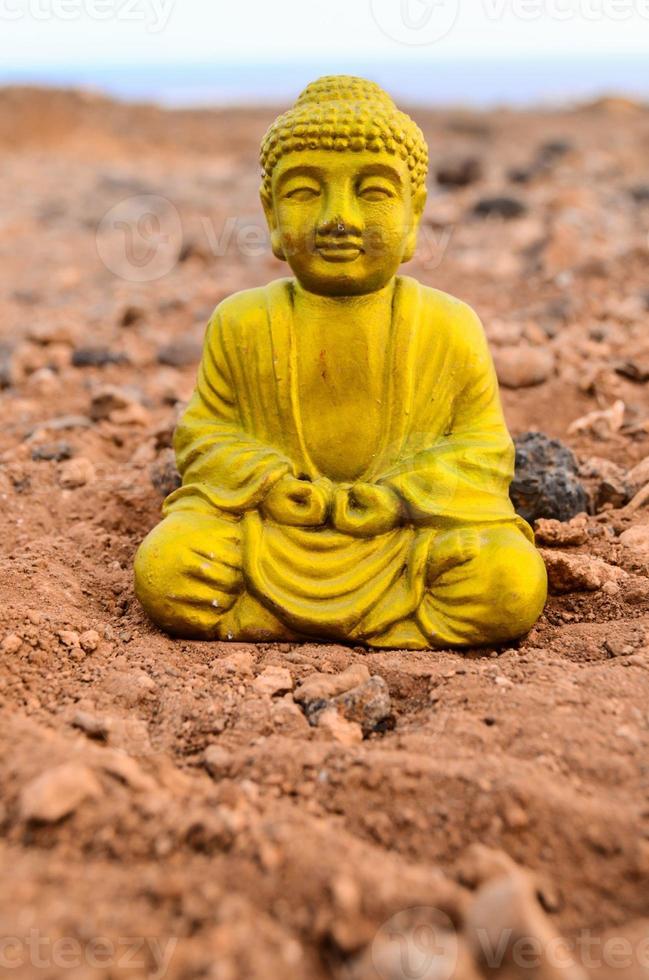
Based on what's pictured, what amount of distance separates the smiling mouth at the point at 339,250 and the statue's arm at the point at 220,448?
1.85 feet

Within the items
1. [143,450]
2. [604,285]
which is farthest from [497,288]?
[143,450]

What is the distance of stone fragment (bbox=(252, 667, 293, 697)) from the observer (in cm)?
309

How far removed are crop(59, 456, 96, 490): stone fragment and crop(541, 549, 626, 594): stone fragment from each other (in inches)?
86.5

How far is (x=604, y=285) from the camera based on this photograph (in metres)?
7.21

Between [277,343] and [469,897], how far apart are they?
2073 millimetres

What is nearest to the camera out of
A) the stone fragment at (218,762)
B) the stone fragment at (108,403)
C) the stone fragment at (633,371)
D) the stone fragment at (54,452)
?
the stone fragment at (218,762)

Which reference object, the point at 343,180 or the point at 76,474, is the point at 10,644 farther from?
the point at 343,180

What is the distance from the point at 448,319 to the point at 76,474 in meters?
2.02

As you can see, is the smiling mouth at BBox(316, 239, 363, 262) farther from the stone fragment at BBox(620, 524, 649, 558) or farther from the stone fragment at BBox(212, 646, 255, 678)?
the stone fragment at BBox(620, 524, 649, 558)

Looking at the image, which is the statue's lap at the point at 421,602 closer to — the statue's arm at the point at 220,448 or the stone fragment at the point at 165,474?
the statue's arm at the point at 220,448

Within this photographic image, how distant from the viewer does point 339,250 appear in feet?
10.8

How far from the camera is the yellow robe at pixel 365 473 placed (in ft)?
11.3

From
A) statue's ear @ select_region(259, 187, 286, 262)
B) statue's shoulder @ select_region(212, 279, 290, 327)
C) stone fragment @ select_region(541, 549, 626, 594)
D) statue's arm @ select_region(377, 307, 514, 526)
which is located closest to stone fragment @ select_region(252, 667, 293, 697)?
statue's arm @ select_region(377, 307, 514, 526)

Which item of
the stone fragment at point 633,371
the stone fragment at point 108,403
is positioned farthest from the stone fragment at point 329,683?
the stone fragment at point 633,371
